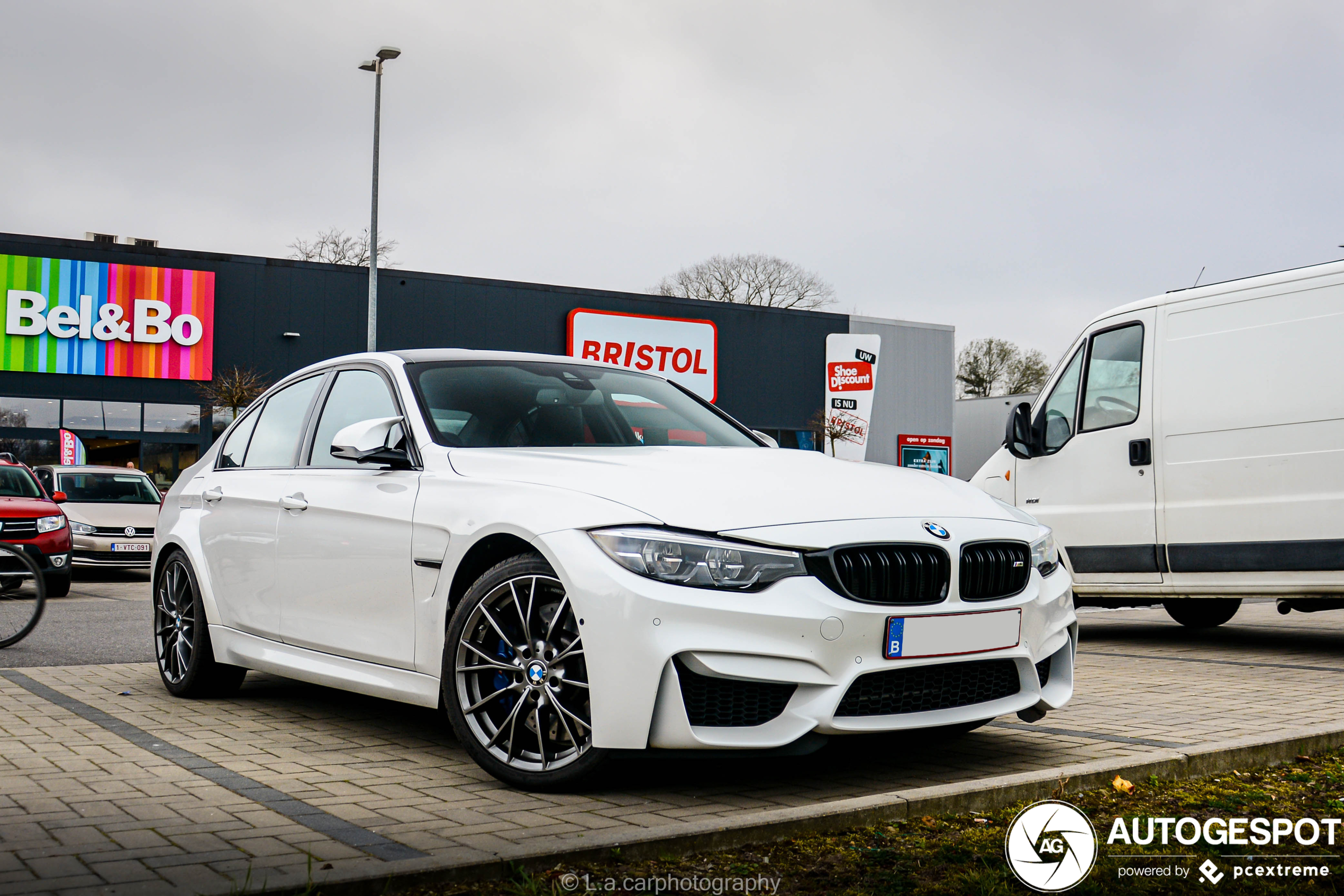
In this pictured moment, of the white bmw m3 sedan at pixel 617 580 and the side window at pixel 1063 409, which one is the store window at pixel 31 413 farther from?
the white bmw m3 sedan at pixel 617 580

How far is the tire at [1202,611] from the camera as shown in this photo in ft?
35.1

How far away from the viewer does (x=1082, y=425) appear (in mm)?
9367

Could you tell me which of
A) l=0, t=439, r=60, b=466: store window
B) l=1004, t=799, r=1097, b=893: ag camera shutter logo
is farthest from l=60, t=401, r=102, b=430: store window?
l=1004, t=799, r=1097, b=893: ag camera shutter logo

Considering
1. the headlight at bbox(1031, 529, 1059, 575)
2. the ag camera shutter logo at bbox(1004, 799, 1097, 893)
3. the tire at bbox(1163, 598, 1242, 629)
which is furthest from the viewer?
the tire at bbox(1163, 598, 1242, 629)

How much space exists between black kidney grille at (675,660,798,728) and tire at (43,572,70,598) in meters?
11.8

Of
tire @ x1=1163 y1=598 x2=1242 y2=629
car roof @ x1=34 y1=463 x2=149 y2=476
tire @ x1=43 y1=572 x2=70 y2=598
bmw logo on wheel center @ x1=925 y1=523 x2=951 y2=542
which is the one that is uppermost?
bmw logo on wheel center @ x1=925 y1=523 x2=951 y2=542

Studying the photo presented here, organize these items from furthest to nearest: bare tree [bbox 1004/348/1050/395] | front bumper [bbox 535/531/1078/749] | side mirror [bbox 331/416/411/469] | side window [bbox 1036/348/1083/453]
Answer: bare tree [bbox 1004/348/1050/395]
side window [bbox 1036/348/1083/453]
side mirror [bbox 331/416/411/469]
front bumper [bbox 535/531/1078/749]

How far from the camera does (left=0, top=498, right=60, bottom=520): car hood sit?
14180 mm

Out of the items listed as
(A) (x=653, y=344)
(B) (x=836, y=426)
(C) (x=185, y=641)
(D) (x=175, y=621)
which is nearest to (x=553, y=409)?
(C) (x=185, y=641)

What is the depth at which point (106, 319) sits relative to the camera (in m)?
28.6

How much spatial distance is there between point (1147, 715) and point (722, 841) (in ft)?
10.4

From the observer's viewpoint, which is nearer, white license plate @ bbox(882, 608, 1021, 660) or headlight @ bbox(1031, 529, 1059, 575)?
white license plate @ bbox(882, 608, 1021, 660)

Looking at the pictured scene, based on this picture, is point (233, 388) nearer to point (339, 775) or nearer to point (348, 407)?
point (348, 407)

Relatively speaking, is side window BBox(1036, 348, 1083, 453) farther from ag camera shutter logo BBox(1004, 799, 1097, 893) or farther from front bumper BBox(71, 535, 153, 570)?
front bumper BBox(71, 535, 153, 570)
